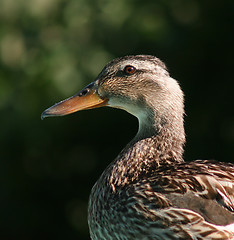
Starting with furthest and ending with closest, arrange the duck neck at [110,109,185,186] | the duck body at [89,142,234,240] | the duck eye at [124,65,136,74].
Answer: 1. the duck eye at [124,65,136,74]
2. the duck neck at [110,109,185,186]
3. the duck body at [89,142,234,240]

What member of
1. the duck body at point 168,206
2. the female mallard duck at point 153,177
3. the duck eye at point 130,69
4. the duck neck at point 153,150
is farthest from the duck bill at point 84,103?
the duck body at point 168,206

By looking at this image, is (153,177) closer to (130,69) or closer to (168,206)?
(168,206)

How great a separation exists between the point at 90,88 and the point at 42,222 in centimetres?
367

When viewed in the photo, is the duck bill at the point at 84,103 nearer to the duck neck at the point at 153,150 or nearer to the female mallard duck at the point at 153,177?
the female mallard duck at the point at 153,177

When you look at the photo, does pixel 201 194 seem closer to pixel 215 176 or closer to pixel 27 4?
pixel 215 176

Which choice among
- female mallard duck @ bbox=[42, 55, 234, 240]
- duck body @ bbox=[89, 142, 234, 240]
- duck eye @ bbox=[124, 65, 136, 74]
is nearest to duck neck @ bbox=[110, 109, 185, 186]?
female mallard duck @ bbox=[42, 55, 234, 240]

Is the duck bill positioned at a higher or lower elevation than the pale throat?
higher

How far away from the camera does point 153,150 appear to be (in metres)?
3.91

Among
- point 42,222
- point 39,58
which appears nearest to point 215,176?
point 39,58

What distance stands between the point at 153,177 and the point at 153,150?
0.95 feet

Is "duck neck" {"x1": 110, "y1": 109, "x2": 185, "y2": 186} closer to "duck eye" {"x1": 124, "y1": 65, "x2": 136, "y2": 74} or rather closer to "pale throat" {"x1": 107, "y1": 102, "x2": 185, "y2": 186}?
"pale throat" {"x1": 107, "y1": 102, "x2": 185, "y2": 186}

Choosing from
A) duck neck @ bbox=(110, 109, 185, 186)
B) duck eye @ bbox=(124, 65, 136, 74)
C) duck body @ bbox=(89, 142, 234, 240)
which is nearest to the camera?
duck body @ bbox=(89, 142, 234, 240)

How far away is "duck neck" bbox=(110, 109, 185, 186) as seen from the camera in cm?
386

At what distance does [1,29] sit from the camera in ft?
21.2
